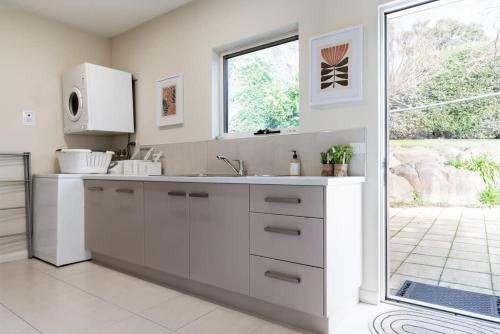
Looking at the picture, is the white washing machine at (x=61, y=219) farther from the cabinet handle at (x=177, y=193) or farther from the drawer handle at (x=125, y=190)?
the cabinet handle at (x=177, y=193)

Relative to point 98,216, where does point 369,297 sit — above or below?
below

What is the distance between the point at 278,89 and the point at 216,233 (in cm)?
131

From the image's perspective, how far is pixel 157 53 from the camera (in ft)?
10.7

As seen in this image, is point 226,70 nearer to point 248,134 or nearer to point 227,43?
point 227,43

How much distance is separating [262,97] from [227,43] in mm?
541

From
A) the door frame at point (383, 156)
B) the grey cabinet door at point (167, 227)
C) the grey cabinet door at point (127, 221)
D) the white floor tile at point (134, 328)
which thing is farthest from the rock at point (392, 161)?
the grey cabinet door at point (127, 221)

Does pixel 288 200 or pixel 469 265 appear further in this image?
pixel 469 265

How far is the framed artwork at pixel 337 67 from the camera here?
80.2 inches

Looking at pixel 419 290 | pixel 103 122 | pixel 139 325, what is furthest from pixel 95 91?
pixel 419 290

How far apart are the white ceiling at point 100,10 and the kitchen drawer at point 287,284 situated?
2.48m

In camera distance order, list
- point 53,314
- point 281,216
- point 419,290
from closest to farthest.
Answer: point 281,216, point 53,314, point 419,290

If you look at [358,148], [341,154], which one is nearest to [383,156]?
[358,148]

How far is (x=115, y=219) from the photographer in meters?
2.62

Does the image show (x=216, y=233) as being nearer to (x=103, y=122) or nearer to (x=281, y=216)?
(x=281, y=216)
